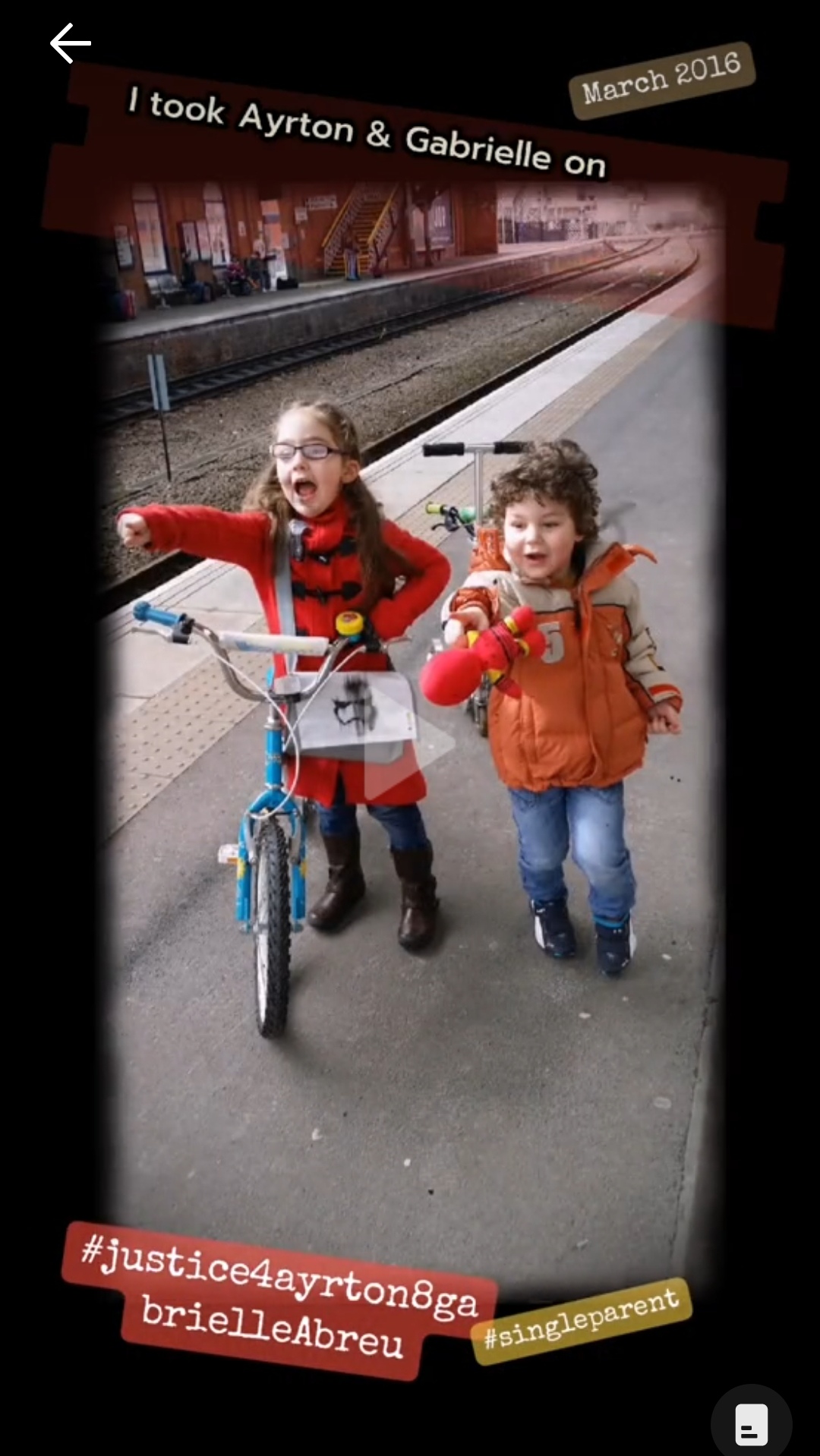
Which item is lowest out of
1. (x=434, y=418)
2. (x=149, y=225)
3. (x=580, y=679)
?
(x=434, y=418)

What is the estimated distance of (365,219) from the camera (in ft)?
11.3

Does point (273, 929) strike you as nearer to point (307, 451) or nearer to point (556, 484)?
point (307, 451)

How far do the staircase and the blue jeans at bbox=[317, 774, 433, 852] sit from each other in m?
1.52

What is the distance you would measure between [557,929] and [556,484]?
1.29 metres

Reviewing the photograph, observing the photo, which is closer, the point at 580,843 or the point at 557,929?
the point at 580,843

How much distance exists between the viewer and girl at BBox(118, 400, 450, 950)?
2.44 meters

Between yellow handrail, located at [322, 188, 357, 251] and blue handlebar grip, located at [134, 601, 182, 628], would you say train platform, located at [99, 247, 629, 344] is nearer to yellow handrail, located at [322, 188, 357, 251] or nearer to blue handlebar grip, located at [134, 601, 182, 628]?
yellow handrail, located at [322, 188, 357, 251]

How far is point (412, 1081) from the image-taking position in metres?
2.46

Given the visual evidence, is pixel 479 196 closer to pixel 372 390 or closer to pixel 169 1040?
pixel 169 1040

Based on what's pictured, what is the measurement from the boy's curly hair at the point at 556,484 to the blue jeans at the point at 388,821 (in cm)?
94

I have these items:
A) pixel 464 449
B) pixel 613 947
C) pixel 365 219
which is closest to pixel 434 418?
pixel 464 449

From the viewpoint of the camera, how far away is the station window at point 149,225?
7.24 ft

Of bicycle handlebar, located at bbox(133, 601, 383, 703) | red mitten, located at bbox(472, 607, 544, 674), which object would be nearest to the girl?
bicycle handlebar, located at bbox(133, 601, 383, 703)

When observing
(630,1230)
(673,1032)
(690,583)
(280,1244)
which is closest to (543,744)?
(673,1032)
